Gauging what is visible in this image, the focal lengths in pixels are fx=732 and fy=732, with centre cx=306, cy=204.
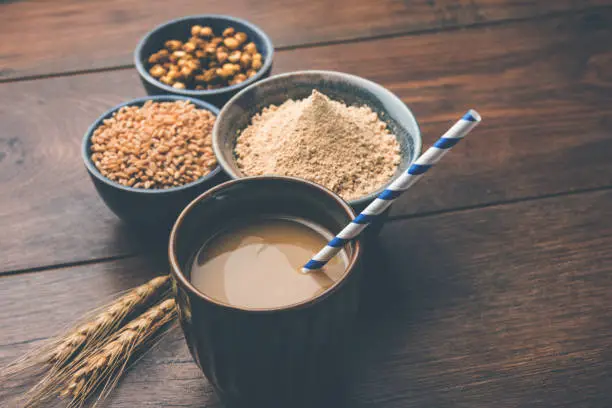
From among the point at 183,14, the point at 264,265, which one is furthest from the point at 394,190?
the point at 183,14

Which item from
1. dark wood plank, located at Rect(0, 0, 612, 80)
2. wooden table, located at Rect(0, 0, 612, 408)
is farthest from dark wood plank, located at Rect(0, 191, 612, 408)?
dark wood plank, located at Rect(0, 0, 612, 80)

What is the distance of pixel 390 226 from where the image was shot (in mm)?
1013

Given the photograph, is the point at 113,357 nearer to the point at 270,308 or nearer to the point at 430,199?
the point at 270,308

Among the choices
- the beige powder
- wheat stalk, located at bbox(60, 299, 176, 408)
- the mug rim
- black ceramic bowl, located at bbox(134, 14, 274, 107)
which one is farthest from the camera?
black ceramic bowl, located at bbox(134, 14, 274, 107)

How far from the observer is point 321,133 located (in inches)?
37.5

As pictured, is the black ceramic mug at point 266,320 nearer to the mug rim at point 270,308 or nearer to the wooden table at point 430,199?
the mug rim at point 270,308

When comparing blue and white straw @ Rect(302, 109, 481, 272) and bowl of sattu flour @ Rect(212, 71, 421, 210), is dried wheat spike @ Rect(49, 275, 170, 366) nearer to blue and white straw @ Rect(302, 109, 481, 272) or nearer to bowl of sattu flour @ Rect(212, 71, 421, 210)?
bowl of sattu flour @ Rect(212, 71, 421, 210)

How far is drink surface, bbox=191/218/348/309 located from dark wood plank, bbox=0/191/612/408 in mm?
161

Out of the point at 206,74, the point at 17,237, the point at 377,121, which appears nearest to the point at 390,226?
the point at 377,121

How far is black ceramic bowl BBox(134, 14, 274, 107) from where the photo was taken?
1.07 metres

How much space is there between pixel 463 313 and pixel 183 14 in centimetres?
77

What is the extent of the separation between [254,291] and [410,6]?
82cm

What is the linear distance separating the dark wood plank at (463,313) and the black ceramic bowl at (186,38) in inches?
10.6

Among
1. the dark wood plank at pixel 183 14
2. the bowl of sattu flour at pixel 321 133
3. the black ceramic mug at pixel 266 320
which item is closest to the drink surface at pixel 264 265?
the black ceramic mug at pixel 266 320
